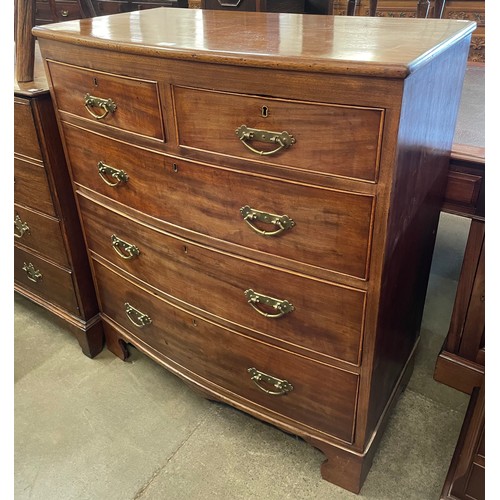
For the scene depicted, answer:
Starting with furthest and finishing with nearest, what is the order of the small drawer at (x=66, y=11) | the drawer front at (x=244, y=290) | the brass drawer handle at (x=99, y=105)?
the small drawer at (x=66, y=11) < the brass drawer handle at (x=99, y=105) < the drawer front at (x=244, y=290)

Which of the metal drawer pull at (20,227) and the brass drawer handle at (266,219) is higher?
the brass drawer handle at (266,219)

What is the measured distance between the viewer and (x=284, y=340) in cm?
114

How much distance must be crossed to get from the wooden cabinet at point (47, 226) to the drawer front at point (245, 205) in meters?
0.19

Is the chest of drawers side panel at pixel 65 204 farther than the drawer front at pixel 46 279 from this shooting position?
No

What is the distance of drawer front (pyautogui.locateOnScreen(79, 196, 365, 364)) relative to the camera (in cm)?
102

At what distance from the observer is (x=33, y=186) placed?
153 cm

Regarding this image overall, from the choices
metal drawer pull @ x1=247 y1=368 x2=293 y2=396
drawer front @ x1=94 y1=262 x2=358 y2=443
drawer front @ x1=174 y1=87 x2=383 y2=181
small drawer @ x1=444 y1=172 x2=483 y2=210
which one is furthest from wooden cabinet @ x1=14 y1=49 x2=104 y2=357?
small drawer @ x1=444 y1=172 x2=483 y2=210

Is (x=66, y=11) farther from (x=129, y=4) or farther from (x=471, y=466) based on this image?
(x=471, y=466)

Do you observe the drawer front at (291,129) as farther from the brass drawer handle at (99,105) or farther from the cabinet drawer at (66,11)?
the cabinet drawer at (66,11)

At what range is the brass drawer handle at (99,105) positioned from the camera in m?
1.14

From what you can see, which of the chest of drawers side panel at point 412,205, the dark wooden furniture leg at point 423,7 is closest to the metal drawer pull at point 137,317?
the chest of drawers side panel at point 412,205

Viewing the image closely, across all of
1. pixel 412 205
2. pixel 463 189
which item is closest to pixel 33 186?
pixel 412 205

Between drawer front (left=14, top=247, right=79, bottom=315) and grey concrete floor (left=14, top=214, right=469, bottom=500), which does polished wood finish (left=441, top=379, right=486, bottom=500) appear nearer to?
grey concrete floor (left=14, top=214, right=469, bottom=500)
